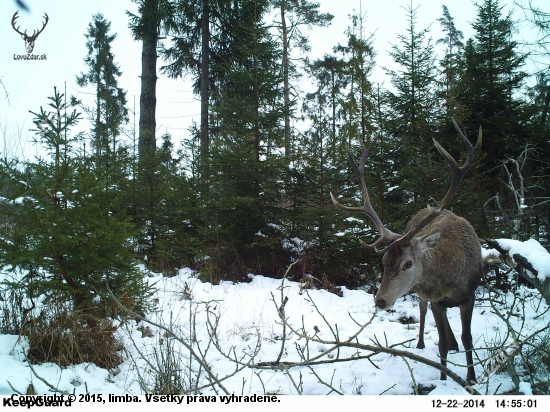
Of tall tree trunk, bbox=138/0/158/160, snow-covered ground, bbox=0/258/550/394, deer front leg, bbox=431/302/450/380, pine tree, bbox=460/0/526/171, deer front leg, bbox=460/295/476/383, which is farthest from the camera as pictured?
tall tree trunk, bbox=138/0/158/160

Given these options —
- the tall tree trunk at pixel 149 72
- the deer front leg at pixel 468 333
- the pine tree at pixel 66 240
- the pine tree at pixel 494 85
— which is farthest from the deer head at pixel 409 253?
the tall tree trunk at pixel 149 72

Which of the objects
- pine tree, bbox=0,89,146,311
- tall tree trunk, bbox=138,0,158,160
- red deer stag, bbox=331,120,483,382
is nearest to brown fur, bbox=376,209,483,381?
red deer stag, bbox=331,120,483,382

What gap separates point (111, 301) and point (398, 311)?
407cm

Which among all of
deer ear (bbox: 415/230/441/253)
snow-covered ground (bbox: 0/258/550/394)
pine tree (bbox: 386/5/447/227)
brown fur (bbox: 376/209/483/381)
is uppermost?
pine tree (bbox: 386/5/447/227)

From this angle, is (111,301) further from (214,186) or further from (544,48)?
(544,48)

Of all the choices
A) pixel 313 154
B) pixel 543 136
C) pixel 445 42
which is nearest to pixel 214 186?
pixel 313 154

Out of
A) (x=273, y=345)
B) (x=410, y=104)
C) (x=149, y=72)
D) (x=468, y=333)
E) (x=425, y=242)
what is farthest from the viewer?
(x=149, y=72)

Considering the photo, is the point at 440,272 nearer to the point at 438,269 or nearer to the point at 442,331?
the point at 438,269

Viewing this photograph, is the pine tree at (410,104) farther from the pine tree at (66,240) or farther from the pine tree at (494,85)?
the pine tree at (66,240)

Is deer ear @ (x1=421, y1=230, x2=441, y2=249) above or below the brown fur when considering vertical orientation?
above

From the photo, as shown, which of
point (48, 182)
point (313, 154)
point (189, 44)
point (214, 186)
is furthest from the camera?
point (189, 44)

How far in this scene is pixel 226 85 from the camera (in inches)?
449

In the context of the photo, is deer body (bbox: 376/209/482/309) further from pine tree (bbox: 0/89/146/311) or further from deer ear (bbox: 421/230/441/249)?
pine tree (bbox: 0/89/146/311)

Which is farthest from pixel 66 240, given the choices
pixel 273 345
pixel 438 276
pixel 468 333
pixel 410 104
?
pixel 410 104
